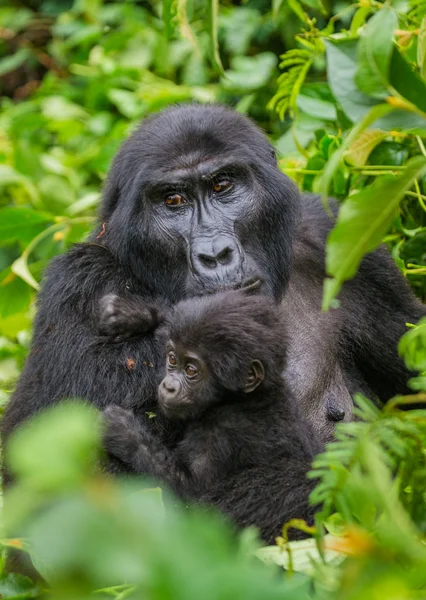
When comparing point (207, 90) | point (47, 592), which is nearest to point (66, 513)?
point (47, 592)

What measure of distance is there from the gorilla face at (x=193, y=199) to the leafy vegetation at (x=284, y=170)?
0.26m

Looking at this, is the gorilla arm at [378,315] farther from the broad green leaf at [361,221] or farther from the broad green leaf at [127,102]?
the broad green leaf at [127,102]

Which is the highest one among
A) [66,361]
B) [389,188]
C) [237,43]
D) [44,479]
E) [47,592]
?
[44,479]

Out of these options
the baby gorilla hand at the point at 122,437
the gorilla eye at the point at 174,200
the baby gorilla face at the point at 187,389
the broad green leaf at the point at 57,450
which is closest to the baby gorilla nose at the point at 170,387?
the baby gorilla face at the point at 187,389

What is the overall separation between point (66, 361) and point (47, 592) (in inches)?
42.1

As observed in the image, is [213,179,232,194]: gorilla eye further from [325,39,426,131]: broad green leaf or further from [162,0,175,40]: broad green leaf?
[325,39,426,131]: broad green leaf

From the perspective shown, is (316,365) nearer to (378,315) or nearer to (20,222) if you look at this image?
(378,315)

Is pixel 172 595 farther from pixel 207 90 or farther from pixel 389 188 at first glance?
pixel 207 90

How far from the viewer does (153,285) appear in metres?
3.44

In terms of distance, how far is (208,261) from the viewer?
3.23m

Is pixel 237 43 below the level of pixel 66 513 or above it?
below

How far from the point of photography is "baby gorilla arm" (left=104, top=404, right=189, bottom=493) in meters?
2.90

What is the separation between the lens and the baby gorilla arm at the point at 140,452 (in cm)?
290

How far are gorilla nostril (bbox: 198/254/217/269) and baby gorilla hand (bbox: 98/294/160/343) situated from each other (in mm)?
278
